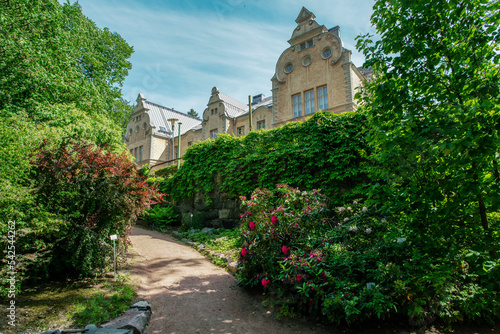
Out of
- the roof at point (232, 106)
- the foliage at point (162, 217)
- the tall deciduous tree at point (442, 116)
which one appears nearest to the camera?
the tall deciduous tree at point (442, 116)

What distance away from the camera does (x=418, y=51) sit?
2.88m

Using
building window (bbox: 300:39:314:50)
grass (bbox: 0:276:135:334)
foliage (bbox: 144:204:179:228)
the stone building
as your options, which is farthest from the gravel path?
building window (bbox: 300:39:314:50)

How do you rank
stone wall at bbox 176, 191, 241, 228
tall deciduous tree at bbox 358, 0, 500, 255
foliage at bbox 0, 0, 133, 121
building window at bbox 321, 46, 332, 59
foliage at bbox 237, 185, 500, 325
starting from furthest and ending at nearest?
1. building window at bbox 321, 46, 332, 59
2. stone wall at bbox 176, 191, 241, 228
3. foliage at bbox 0, 0, 133, 121
4. foliage at bbox 237, 185, 500, 325
5. tall deciduous tree at bbox 358, 0, 500, 255

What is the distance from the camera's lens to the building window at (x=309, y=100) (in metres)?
18.9

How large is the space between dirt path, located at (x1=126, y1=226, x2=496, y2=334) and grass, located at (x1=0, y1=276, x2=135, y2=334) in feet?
1.73

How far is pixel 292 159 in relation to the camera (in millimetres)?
8805

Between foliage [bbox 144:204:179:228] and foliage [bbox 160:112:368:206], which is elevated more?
foliage [bbox 160:112:368:206]

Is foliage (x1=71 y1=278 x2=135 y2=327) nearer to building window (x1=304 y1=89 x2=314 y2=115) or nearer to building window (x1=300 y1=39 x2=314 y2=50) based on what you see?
building window (x1=304 y1=89 x2=314 y2=115)

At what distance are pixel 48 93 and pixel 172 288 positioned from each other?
28.5 ft

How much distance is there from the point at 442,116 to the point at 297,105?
17485 mm

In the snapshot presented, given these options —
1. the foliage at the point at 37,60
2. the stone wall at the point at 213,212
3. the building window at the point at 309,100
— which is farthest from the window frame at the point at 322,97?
the foliage at the point at 37,60

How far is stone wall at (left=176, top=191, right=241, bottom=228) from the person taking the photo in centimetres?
1041

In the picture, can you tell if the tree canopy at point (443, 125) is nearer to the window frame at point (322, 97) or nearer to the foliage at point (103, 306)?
the foliage at point (103, 306)

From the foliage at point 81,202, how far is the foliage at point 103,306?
647 millimetres
